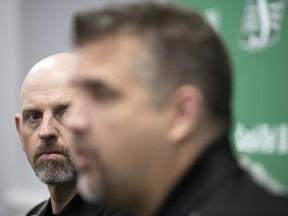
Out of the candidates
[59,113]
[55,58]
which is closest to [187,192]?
[59,113]

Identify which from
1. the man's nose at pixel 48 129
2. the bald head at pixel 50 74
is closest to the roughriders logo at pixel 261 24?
the bald head at pixel 50 74

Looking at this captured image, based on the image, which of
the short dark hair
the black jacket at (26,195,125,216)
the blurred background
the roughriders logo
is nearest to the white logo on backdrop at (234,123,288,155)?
the blurred background

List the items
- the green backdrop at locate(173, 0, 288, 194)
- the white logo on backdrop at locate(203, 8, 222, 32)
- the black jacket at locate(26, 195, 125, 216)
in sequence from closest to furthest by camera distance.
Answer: the black jacket at locate(26, 195, 125, 216) < the green backdrop at locate(173, 0, 288, 194) < the white logo on backdrop at locate(203, 8, 222, 32)

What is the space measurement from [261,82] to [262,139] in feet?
0.66

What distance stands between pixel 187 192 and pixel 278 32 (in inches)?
45.2

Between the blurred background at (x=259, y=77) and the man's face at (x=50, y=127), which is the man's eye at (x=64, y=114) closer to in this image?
the man's face at (x=50, y=127)

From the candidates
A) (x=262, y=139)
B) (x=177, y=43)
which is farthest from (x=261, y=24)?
(x=177, y=43)

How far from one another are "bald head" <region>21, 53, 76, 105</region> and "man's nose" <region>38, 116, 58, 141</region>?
3.4 inches

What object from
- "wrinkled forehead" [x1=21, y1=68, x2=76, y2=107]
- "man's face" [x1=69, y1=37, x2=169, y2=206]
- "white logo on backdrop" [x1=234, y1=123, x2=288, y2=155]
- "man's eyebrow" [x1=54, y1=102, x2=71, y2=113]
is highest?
"man's face" [x1=69, y1=37, x2=169, y2=206]

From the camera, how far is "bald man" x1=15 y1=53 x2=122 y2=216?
137cm

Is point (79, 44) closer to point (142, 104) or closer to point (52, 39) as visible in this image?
point (142, 104)

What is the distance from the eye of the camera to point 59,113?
54.9 inches

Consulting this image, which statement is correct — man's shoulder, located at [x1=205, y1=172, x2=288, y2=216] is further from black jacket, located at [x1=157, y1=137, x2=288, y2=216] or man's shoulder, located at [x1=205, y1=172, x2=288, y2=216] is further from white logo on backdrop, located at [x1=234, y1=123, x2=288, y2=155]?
white logo on backdrop, located at [x1=234, y1=123, x2=288, y2=155]

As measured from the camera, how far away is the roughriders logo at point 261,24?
1845mm
